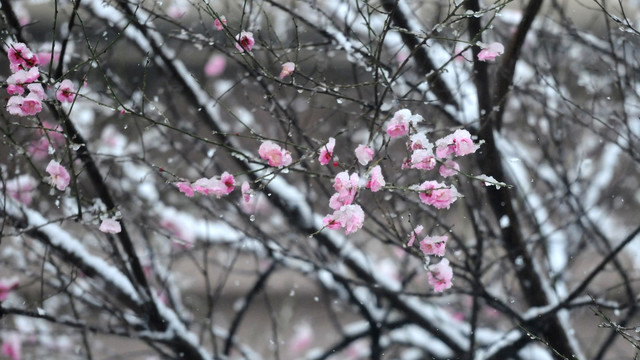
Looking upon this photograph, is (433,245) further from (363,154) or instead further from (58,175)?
(58,175)

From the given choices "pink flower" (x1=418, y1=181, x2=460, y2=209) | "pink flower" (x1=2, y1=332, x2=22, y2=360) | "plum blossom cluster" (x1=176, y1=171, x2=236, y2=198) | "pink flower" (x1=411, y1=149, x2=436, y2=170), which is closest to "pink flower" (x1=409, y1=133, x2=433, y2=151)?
"pink flower" (x1=411, y1=149, x2=436, y2=170)

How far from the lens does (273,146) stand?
224 cm

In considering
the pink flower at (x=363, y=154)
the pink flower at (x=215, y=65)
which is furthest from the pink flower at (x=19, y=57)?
the pink flower at (x=215, y=65)

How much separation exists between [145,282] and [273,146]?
1106 millimetres

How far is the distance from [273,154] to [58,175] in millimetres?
864

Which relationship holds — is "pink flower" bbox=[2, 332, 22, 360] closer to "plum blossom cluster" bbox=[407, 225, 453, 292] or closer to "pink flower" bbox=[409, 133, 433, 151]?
"plum blossom cluster" bbox=[407, 225, 453, 292]

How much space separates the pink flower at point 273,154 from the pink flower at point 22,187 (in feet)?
4.68

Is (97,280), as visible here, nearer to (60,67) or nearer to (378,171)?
(60,67)

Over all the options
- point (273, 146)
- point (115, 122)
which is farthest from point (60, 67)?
point (115, 122)

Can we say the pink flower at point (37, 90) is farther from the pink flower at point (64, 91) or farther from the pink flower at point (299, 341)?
the pink flower at point (299, 341)

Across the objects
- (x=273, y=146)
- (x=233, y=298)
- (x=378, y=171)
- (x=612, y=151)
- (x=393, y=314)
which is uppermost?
(x=233, y=298)

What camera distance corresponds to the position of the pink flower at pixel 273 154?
7.34 feet

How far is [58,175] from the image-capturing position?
2.54 meters

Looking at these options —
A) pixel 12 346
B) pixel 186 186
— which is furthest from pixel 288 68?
pixel 12 346
